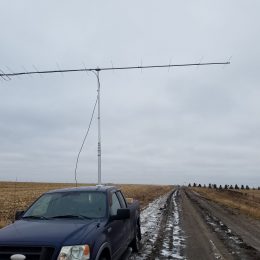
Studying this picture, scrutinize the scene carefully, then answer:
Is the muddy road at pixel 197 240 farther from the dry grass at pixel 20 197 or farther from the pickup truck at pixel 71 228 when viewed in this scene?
the dry grass at pixel 20 197

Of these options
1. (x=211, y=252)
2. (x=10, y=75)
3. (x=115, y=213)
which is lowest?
(x=211, y=252)

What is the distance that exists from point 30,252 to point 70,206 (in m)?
1.93

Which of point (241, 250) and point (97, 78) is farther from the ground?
point (97, 78)

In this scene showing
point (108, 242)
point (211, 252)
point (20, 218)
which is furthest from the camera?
point (211, 252)

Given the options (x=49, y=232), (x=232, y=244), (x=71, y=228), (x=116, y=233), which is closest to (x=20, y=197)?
(x=232, y=244)

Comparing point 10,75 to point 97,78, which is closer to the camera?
point 10,75

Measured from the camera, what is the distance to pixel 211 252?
37.9ft

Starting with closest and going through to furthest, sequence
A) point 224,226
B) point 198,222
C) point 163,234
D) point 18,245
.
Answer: point 18,245, point 163,234, point 224,226, point 198,222

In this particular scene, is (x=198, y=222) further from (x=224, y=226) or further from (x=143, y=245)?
(x=143, y=245)

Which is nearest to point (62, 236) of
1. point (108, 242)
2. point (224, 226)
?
point (108, 242)

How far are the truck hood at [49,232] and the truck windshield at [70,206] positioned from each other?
37 centimetres

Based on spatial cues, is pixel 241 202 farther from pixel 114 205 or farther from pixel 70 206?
pixel 70 206

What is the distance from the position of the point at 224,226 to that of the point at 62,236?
11.9 m

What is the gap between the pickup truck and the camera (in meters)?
6.65
